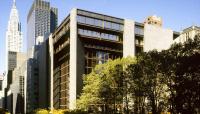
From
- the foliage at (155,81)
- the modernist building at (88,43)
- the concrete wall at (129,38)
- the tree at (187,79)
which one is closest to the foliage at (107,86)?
the foliage at (155,81)

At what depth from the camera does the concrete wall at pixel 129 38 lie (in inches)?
3600

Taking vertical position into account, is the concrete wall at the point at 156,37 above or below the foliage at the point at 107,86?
above

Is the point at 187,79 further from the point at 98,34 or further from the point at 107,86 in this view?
the point at 98,34

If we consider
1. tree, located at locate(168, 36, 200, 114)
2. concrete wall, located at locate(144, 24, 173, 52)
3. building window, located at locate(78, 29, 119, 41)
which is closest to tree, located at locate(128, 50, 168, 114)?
Result: tree, located at locate(168, 36, 200, 114)

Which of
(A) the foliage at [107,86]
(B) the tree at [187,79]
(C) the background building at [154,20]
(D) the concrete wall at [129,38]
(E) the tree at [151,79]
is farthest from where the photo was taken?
(C) the background building at [154,20]

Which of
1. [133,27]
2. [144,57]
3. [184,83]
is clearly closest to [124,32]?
[133,27]

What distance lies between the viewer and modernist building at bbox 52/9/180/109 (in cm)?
8262

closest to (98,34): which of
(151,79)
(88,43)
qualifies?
(88,43)

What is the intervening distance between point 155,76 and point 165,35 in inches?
2379

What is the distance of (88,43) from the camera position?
287 feet

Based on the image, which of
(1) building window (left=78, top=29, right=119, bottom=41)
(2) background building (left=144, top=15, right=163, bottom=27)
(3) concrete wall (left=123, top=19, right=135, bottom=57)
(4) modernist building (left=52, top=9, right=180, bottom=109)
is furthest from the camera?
(2) background building (left=144, top=15, right=163, bottom=27)

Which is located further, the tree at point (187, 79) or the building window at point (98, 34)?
the building window at point (98, 34)

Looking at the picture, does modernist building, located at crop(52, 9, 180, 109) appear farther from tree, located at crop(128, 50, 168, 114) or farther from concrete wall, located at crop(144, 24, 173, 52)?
tree, located at crop(128, 50, 168, 114)

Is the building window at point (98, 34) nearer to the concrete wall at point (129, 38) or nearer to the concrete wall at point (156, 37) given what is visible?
the concrete wall at point (129, 38)
